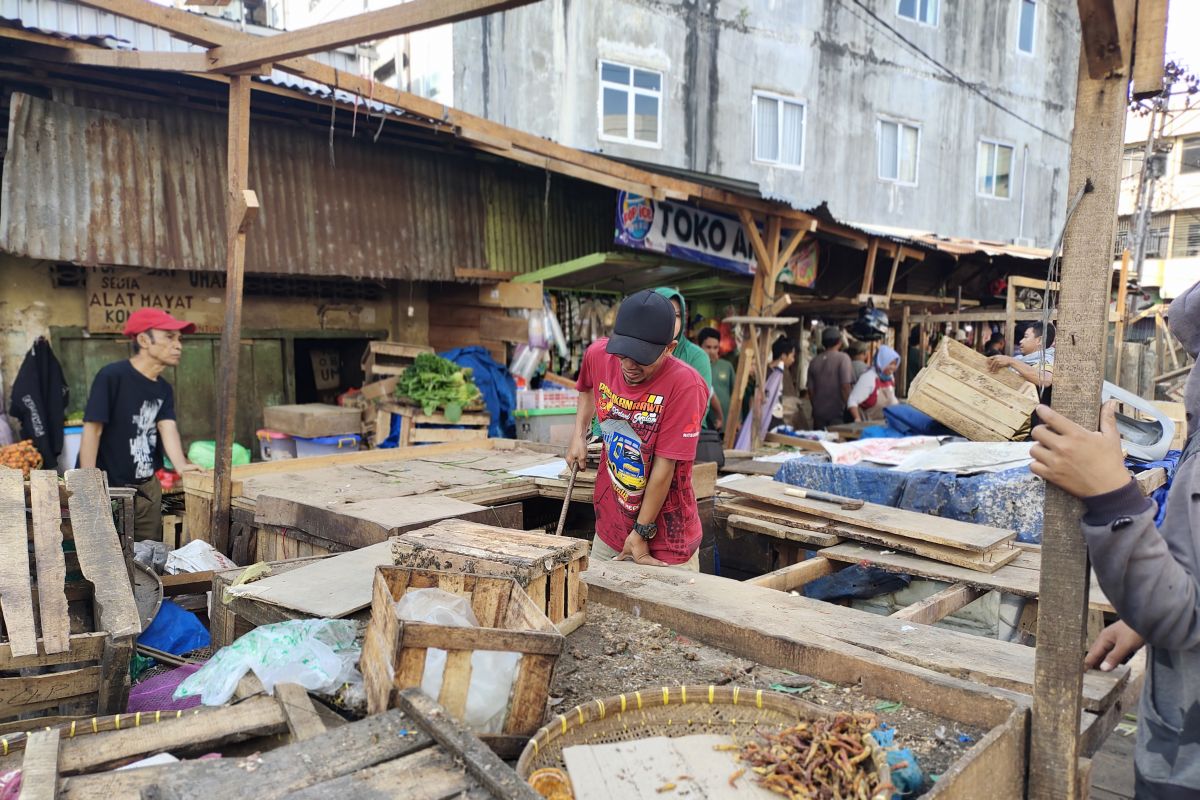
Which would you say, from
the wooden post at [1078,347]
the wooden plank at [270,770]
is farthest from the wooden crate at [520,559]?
the wooden post at [1078,347]

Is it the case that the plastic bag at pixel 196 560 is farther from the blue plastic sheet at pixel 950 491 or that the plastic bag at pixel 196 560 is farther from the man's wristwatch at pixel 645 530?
the blue plastic sheet at pixel 950 491

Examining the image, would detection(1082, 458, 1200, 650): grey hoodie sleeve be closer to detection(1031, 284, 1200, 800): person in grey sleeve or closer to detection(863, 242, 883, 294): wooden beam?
detection(1031, 284, 1200, 800): person in grey sleeve

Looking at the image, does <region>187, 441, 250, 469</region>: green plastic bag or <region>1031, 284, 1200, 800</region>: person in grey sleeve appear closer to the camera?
<region>1031, 284, 1200, 800</region>: person in grey sleeve

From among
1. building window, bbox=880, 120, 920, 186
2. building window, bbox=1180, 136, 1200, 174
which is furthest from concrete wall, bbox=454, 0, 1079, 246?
building window, bbox=1180, 136, 1200, 174

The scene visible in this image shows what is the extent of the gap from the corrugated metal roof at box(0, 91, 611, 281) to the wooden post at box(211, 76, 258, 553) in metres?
2.55

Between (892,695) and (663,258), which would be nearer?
(892,695)

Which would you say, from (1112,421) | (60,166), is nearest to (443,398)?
(60,166)

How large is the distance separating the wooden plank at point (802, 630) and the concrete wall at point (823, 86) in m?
10.8

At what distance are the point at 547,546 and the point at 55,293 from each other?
711 cm

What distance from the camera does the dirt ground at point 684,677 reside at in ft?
7.45

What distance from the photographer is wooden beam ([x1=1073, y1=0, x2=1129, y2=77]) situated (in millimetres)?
1767

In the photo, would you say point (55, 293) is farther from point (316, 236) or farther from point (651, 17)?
point (651, 17)

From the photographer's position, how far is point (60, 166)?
6.68 metres

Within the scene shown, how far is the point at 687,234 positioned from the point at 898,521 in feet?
20.7
